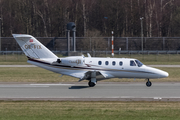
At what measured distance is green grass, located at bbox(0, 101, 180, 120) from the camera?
37.7ft

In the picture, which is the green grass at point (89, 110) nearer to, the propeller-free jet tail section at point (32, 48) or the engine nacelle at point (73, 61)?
the engine nacelle at point (73, 61)

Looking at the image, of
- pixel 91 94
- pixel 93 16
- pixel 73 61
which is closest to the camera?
pixel 91 94

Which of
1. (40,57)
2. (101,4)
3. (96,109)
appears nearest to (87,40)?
(101,4)

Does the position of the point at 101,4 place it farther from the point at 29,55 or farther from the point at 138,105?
the point at 138,105

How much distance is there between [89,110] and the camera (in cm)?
1284

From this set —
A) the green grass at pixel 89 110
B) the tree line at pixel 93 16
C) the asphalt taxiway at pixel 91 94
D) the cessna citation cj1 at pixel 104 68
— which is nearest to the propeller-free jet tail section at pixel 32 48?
the cessna citation cj1 at pixel 104 68

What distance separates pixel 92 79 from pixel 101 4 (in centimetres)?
5994

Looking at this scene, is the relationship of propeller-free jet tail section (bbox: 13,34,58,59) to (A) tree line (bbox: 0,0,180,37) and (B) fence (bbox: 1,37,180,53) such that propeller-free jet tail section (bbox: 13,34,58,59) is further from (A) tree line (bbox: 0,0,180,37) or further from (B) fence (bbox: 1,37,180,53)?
(A) tree line (bbox: 0,0,180,37)

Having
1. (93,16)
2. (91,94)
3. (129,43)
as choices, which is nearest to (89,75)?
(91,94)

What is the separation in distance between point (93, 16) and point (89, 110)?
2657 inches

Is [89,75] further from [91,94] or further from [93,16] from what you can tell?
[93,16]

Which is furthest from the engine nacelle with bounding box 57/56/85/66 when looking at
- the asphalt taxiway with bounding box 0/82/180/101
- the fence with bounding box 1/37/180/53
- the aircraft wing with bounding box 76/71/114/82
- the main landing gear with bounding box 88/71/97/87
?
the fence with bounding box 1/37/180/53

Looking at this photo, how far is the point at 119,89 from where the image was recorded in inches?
781

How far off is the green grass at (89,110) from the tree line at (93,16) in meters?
62.0
